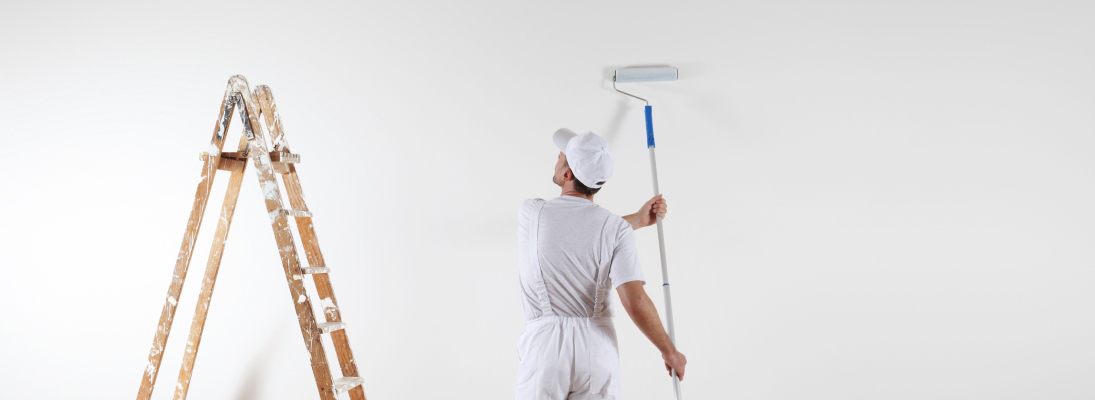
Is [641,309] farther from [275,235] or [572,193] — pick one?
[275,235]

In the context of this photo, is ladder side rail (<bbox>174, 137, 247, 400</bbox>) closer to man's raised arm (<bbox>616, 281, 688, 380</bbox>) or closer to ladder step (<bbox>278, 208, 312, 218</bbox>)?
ladder step (<bbox>278, 208, 312, 218</bbox>)

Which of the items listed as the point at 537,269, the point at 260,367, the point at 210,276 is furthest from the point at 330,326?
the point at 537,269

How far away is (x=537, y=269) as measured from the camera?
1.50 meters

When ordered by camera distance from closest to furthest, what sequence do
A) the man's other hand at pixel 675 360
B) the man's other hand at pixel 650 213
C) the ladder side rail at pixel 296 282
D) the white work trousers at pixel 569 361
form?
the white work trousers at pixel 569 361 → the man's other hand at pixel 675 360 → the ladder side rail at pixel 296 282 → the man's other hand at pixel 650 213

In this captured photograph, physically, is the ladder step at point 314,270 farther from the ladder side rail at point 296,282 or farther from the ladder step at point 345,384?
the ladder step at point 345,384

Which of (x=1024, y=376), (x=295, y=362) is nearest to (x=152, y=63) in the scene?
(x=295, y=362)

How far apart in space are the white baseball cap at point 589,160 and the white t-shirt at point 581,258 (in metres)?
0.08

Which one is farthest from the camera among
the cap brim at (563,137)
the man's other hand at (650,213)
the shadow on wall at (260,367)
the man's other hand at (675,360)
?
the shadow on wall at (260,367)

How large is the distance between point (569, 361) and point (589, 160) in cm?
50

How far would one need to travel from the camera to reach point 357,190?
231cm

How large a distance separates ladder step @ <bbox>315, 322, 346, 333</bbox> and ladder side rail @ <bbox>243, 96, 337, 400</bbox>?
19mm

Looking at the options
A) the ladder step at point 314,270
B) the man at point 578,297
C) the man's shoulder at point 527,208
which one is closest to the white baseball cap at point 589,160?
the man at point 578,297

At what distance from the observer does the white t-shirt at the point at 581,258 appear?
1474mm

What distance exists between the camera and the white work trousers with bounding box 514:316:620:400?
143 cm
